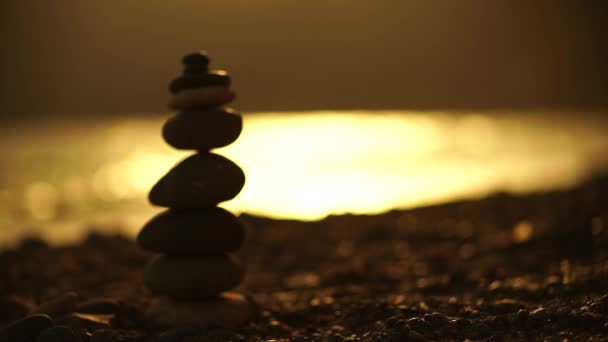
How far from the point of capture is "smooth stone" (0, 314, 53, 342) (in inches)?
260

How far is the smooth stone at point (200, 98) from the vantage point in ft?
25.2

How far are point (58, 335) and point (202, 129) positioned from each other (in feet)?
8.45

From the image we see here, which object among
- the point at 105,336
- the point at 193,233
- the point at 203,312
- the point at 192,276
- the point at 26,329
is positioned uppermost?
the point at 193,233

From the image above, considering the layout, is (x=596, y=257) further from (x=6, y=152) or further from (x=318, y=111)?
(x=318, y=111)

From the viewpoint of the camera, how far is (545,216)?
14.1 m

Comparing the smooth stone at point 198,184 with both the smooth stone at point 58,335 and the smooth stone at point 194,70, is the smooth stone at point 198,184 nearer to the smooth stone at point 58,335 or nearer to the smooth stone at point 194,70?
the smooth stone at point 194,70

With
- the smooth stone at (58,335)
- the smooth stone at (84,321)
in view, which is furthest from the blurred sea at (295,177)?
the smooth stone at (58,335)

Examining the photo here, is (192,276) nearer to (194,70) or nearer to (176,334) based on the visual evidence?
(176,334)

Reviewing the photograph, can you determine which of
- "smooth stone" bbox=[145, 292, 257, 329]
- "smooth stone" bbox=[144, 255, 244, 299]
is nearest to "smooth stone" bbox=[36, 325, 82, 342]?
"smooth stone" bbox=[145, 292, 257, 329]

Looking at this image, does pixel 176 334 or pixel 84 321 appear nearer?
pixel 176 334

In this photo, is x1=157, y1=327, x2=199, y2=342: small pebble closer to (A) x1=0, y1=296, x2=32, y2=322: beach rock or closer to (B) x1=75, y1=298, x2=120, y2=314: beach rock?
(B) x1=75, y1=298, x2=120, y2=314: beach rock

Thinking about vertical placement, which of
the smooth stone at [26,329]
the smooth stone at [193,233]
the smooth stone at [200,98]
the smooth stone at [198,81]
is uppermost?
the smooth stone at [198,81]

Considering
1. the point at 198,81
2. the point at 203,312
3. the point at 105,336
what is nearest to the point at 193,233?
the point at 203,312

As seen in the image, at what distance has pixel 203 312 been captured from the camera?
25.0ft
